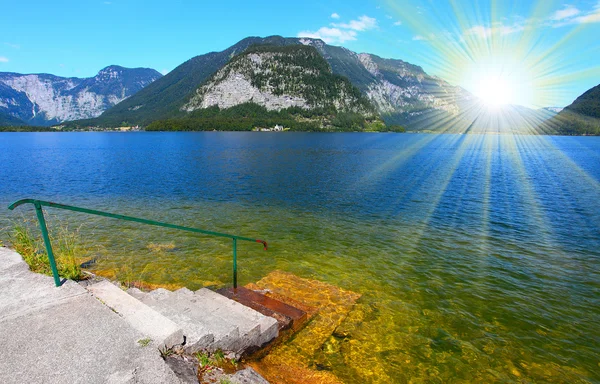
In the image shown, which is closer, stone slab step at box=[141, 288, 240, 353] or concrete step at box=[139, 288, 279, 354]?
stone slab step at box=[141, 288, 240, 353]

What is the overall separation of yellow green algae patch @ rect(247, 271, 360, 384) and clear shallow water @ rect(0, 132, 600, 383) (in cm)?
39

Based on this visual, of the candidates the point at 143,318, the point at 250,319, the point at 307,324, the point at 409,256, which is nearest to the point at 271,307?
the point at 307,324

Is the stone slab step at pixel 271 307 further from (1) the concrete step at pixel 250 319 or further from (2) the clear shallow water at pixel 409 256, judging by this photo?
(2) the clear shallow water at pixel 409 256

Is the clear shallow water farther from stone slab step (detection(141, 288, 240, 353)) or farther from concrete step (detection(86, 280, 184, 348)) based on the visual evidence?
concrete step (detection(86, 280, 184, 348))

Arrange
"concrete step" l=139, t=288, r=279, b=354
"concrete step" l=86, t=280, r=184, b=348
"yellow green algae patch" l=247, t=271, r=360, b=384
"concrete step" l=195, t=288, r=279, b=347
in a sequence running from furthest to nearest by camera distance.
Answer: "concrete step" l=195, t=288, r=279, b=347 → "yellow green algae patch" l=247, t=271, r=360, b=384 → "concrete step" l=139, t=288, r=279, b=354 → "concrete step" l=86, t=280, r=184, b=348

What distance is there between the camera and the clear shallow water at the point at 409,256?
33.0ft

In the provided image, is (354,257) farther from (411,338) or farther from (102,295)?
(102,295)

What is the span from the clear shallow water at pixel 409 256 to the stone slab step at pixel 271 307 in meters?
1.37

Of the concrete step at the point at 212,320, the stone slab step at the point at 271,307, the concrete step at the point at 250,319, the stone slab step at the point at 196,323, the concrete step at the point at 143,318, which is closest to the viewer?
the concrete step at the point at 143,318

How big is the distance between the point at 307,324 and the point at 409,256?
975 cm

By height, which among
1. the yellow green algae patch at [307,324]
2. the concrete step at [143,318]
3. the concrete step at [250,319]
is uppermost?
the concrete step at [143,318]

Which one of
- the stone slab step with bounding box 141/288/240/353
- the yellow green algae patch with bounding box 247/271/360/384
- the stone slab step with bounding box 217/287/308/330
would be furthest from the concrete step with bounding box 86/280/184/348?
the stone slab step with bounding box 217/287/308/330

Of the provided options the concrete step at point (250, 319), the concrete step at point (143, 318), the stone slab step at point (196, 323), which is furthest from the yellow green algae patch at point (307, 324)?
the concrete step at point (143, 318)

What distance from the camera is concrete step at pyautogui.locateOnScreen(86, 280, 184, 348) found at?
6711 millimetres
